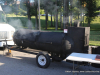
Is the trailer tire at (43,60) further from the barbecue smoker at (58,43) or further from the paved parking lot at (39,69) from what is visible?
the paved parking lot at (39,69)

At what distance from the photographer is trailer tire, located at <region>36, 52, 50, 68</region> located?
600 centimetres

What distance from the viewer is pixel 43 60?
20.2 ft

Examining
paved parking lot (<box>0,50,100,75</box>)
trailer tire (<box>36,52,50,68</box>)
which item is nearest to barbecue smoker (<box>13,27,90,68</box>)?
trailer tire (<box>36,52,50,68</box>)

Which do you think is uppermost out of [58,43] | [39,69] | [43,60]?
[58,43]

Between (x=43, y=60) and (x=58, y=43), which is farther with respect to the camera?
(x=43, y=60)

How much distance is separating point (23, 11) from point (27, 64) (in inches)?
173

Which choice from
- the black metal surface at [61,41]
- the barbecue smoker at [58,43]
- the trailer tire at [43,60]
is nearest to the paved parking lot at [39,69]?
the trailer tire at [43,60]

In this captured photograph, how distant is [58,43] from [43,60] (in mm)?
1005

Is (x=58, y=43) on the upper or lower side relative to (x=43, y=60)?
upper

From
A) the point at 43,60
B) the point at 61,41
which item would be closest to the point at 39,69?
the point at 43,60

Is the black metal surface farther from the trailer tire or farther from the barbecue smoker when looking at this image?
the trailer tire

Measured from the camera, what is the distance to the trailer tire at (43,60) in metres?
6.00

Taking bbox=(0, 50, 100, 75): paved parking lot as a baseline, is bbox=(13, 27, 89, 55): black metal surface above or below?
above

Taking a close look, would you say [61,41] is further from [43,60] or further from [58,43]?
[43,60]
